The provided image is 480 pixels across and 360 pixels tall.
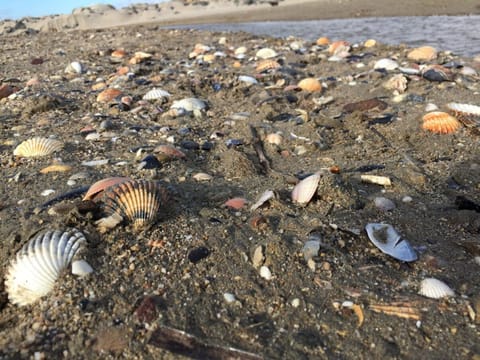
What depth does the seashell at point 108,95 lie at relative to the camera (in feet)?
16.5

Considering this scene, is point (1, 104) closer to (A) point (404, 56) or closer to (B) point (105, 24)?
(A) point (404, 56)

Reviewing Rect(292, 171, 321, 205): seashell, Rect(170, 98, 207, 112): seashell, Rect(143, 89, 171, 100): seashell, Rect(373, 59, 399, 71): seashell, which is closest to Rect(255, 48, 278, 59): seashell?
Rect(373, 59, 399, 71): seashell

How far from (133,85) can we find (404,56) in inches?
168

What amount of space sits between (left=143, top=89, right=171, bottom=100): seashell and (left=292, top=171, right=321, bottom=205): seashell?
110 inches

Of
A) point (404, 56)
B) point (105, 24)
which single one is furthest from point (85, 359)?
point (105, 24)

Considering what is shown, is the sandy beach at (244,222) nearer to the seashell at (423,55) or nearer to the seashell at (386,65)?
the seashell at (386,65)

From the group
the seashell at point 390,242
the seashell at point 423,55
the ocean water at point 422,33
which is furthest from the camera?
the ocean water at point 422,33

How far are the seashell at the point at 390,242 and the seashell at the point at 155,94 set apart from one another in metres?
3.35

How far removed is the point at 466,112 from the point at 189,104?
281 cm

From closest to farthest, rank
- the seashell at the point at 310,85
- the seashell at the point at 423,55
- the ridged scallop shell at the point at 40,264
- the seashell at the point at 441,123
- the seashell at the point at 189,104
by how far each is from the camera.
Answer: the ridged scallop shell at the point at 40,264 < the seashell at the point at 441,123 < the seashell at the point at 189,104 < the seashell at the point at 310,85 < the seashell at the point at 423,55

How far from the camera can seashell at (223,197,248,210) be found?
2654mm

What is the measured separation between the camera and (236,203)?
268 cm

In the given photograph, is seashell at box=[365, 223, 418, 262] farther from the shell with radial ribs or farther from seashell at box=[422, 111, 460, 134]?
seashell at box=[422, 111, 460, 134]

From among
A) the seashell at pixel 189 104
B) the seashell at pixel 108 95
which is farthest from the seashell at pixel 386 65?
the seashell at pixel 108 95
